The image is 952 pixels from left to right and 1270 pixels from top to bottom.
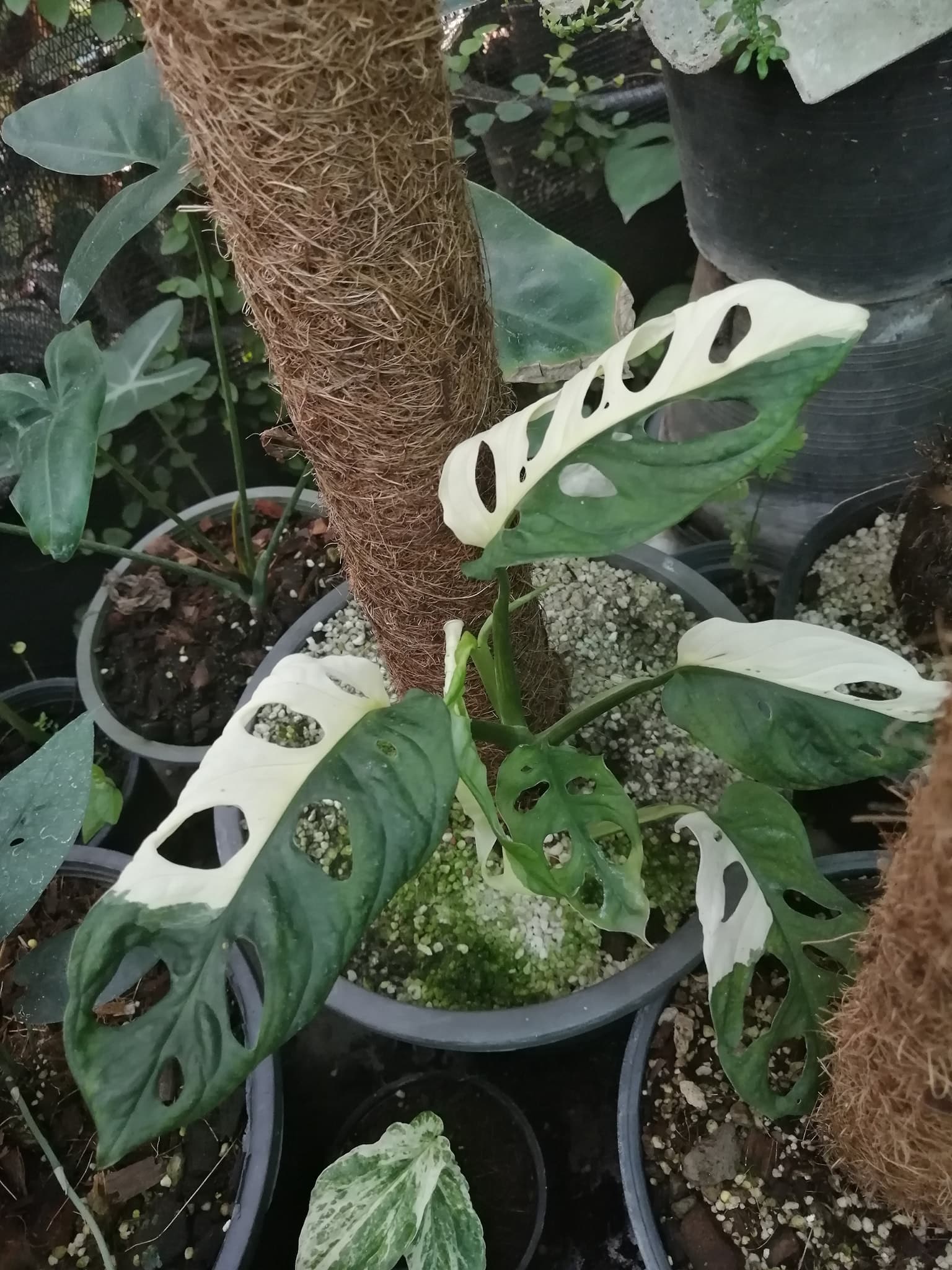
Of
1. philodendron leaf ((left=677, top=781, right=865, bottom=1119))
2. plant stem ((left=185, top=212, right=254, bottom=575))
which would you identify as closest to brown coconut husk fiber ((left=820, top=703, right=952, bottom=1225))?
philodendron leaf ((left=677, top=781, right=865, bottom=1119))

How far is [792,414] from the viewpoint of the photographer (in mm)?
458

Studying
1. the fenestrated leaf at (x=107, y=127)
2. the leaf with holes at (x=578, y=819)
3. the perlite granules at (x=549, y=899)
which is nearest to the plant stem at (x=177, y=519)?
the perlite granules at (x=549, y=899)

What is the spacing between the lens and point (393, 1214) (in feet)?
2.45

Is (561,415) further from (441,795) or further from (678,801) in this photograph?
(678,801)

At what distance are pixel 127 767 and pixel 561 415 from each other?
901 millimetres

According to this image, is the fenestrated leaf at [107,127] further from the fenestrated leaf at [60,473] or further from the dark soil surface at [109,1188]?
the dark soil surface at [109,1188]

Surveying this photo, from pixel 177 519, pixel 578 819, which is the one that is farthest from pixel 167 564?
pixel 578 819

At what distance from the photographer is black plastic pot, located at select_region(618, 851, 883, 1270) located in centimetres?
68

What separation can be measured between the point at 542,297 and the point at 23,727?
824 mm

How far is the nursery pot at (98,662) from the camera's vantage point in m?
1.08

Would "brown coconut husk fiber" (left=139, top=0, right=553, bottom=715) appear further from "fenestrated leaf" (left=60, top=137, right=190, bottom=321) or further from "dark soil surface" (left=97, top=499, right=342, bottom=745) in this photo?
"dark soil surface" (left=97, top=499, right=342, bottom=745)

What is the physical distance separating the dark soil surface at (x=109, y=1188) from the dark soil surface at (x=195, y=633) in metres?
0.41

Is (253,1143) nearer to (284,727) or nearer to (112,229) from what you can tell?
(284,727)

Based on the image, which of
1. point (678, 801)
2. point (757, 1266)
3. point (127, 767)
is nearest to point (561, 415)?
point (678, 801)
